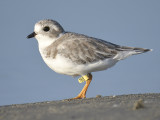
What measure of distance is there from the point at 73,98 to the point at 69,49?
145 centimetres

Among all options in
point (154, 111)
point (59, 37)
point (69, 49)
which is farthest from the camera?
point (59, 37)

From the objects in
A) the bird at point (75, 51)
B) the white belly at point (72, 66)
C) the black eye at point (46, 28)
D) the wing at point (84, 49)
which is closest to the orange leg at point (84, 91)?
the bird at point (75, 51)

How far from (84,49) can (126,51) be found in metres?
1.33

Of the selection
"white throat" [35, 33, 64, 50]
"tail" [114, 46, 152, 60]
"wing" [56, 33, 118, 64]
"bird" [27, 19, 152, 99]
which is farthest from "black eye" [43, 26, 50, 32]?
"tail" [114, 46, 152, 60]

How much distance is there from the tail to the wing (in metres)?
0.15

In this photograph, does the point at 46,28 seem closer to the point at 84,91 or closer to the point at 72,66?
the point at 72,66

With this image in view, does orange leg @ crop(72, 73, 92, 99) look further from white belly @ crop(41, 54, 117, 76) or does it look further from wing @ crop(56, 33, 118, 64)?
wing @ crop(56, 33, 118, 64)

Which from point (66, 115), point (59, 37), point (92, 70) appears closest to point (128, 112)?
point (66, 115)

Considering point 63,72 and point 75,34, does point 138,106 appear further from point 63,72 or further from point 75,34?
point 75,34

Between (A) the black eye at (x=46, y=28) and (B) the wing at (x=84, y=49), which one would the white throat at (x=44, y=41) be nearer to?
(A) the black eye at (x=46, y=28)

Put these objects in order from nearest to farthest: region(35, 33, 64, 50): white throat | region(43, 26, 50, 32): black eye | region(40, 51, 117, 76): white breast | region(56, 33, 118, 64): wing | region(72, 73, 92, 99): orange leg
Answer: region(40, 51, 117, 76): white breast, region(56, 33, 118, 64): wing, region(72, 73, 92, 99): orange leg, region(35, 33, 64, 50): white throat, region(43, 26, 50, 32): black eye

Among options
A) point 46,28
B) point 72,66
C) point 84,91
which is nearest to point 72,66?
point 72,66

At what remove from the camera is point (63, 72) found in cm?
953

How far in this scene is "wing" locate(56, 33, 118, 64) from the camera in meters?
9.31
